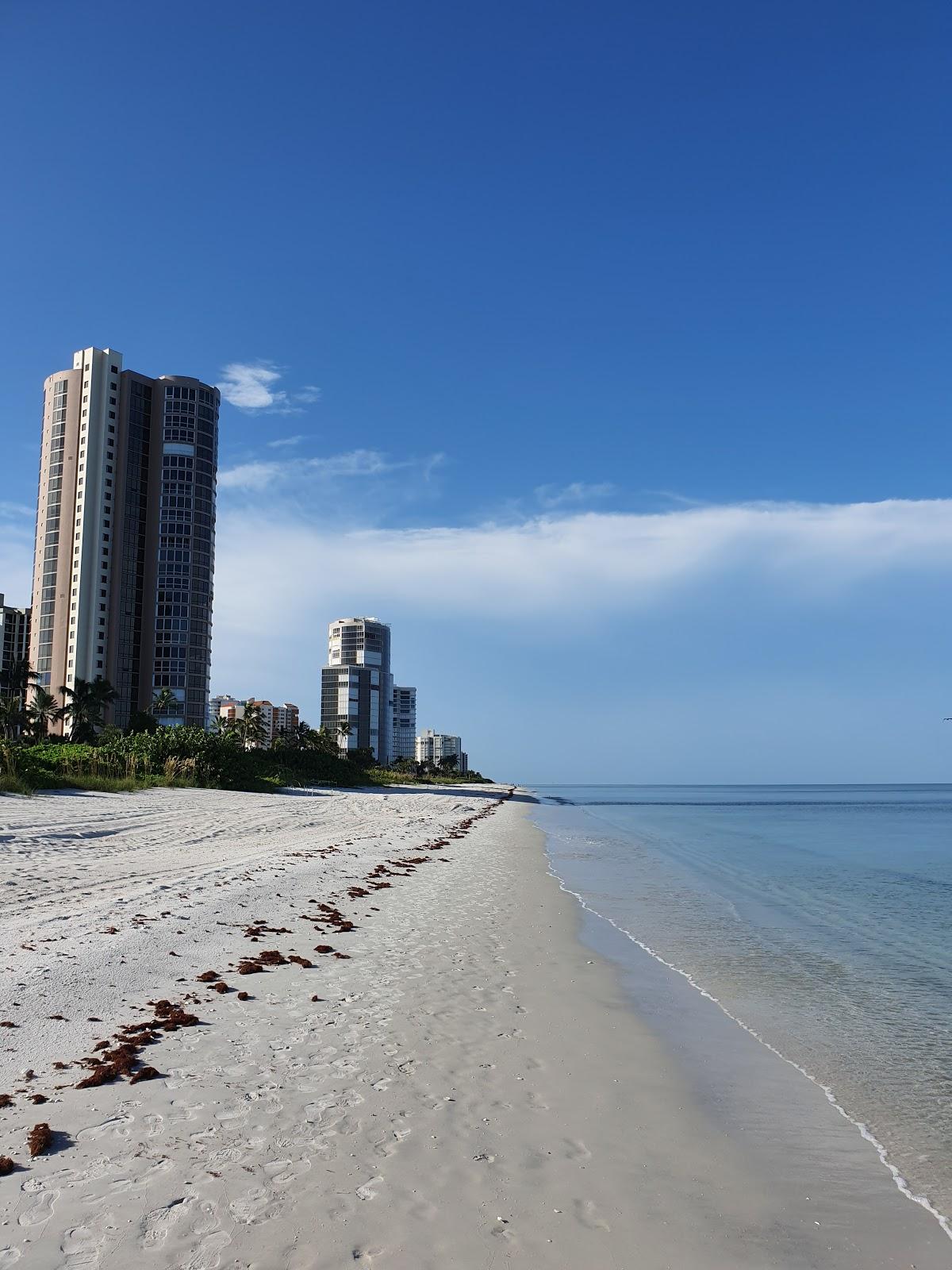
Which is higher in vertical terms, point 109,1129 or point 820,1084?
point 109,1129

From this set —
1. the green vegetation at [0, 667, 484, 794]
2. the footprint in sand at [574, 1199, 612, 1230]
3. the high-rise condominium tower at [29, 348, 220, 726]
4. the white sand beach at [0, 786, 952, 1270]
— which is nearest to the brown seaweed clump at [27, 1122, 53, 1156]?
the white sand beach at [0, 786, 952, 1270]

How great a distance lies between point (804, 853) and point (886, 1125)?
29.8m

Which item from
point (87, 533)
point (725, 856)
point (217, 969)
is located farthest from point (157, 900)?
point (87, 533)

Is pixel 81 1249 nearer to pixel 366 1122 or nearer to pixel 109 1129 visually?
pixel 109 1129

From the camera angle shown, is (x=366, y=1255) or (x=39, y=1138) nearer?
(x=366, y=1255)

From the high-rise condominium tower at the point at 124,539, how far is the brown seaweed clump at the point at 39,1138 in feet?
403

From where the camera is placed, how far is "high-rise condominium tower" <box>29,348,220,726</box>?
121 m

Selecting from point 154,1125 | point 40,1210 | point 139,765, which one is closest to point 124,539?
point 139,765

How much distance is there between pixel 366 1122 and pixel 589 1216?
1.62 meters

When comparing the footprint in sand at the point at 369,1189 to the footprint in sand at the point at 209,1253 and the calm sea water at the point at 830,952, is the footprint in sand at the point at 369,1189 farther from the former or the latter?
the calm sea water at the point at 830,952

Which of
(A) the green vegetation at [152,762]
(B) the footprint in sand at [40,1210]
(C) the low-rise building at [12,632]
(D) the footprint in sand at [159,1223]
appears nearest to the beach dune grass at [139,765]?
(A) the green vegetation at [152,762]

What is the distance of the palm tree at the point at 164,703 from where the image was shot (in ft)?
393

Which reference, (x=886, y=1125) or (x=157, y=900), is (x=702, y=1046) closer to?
(x=886, y=1125)

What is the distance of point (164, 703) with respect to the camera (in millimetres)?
119812
